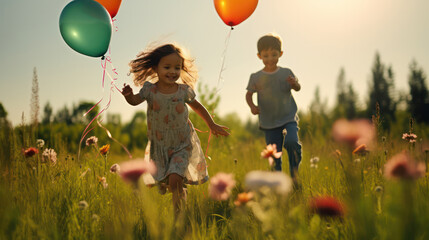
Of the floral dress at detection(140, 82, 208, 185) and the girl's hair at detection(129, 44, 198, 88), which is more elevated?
the girl's hair at detection(129, 44, 198, 88)

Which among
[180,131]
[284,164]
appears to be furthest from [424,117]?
[180,131]

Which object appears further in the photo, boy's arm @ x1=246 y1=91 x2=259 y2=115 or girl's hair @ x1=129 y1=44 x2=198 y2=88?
boy's arm @ x1=246 y1=91 x2=259 y2=115

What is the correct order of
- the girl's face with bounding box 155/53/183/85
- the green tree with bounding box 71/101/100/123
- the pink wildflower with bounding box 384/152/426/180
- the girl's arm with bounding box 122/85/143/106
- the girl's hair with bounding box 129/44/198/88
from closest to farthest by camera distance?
the pink wildflower with bounding box 384/152/426/180 → the girl's arm with bounding box 122/85/143/106 → the girl's face with bounding box 155/53/183/85 → the girl's hair with bounding box 129/44/198/88 → the green tree with bounding box 71/101/100/123

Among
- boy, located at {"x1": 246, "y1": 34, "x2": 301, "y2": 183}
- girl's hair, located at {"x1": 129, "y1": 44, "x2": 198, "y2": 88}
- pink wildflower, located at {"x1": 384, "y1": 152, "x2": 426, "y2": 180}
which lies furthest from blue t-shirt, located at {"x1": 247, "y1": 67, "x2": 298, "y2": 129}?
pink wildflower, located at {"x1": 384, "y1": 152, "x2": 426, "y2": 180}

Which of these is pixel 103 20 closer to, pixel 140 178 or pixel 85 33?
pixel 85 33

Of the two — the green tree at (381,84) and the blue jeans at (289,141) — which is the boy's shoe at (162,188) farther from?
the green tree at (381,84)

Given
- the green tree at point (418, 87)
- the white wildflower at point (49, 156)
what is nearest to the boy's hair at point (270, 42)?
the white wildflower at point (49, 156)

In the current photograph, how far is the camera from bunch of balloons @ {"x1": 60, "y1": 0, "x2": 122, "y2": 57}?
3084mm

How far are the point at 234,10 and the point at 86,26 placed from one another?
1.65m

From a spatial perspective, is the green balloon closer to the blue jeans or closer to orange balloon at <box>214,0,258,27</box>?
orange balloon at <box>214,0,258,27</box>

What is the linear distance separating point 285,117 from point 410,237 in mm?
2743

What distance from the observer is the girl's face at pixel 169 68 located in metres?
3.06

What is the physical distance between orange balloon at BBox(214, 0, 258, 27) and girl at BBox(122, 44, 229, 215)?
3.24 ft

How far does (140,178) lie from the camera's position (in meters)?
1.48
